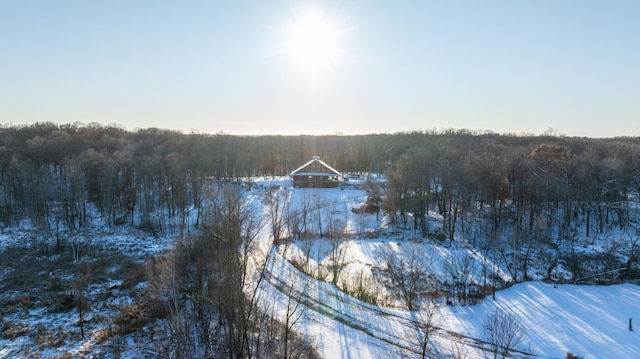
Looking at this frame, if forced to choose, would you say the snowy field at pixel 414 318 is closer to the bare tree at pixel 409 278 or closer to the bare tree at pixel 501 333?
the bare tree at pixel 501 333

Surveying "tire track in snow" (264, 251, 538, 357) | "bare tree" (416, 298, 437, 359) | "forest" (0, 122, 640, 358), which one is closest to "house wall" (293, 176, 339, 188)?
"forest" (0, 122, 640, 358)

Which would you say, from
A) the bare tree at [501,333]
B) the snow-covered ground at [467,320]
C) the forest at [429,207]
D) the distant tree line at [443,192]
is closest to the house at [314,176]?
the forest at [429,207]

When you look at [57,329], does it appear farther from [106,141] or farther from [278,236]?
[106,141]

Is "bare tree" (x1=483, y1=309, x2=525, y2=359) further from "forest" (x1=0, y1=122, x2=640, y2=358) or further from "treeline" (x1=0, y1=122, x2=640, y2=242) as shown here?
"treeline" (x1=0, y1=122, x2=640, y2=242)

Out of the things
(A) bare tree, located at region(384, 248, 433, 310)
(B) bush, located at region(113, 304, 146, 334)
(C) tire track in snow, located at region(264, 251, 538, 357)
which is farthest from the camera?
(A) bare tree, located at region(384, 248, 433, 310)

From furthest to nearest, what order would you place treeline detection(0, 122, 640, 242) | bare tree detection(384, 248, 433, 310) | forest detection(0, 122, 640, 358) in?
treeline detection(0, 122, 640, 242) → forest detection(0, 122, 640, 358) → bare tree detection(384, 248, 433, 310)

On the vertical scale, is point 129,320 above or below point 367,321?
above

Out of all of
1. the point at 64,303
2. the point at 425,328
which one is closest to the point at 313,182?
the point at 64,303

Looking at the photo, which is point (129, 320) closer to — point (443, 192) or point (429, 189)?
point (443, 192)

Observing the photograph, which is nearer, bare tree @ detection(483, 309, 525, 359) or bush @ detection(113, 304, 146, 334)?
bare tree @ detection(483, 309, 525, 359)

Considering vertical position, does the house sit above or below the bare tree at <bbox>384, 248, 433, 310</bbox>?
above
